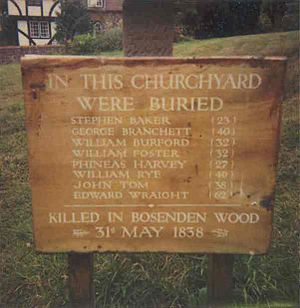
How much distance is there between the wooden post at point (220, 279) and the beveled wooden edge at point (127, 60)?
88cm

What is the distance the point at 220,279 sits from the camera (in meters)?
2.27

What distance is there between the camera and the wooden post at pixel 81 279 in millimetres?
2230

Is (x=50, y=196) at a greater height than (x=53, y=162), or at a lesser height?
lesser

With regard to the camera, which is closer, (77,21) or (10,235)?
(10,235)

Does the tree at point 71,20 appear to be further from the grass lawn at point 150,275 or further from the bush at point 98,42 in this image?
the grass lawn at point 150,275

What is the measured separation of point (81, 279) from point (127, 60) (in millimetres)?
1033

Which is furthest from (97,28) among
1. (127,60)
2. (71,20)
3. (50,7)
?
(127,60)

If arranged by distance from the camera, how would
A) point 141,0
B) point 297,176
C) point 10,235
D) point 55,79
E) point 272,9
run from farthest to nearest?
1. point 272,9
2. point 297,176
3. point 10,235
4. point 141,0
5. point 55,79

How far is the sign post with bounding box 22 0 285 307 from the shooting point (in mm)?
1944

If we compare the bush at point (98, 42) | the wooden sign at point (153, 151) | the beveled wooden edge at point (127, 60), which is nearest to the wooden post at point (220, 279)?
the wooden sign at point (153, 151)

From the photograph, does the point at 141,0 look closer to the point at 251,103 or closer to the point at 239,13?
the point at 251,103

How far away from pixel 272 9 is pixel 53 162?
16.7 ft

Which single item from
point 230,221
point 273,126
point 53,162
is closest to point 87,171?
point 53,162

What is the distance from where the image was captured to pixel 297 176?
3857 mm
